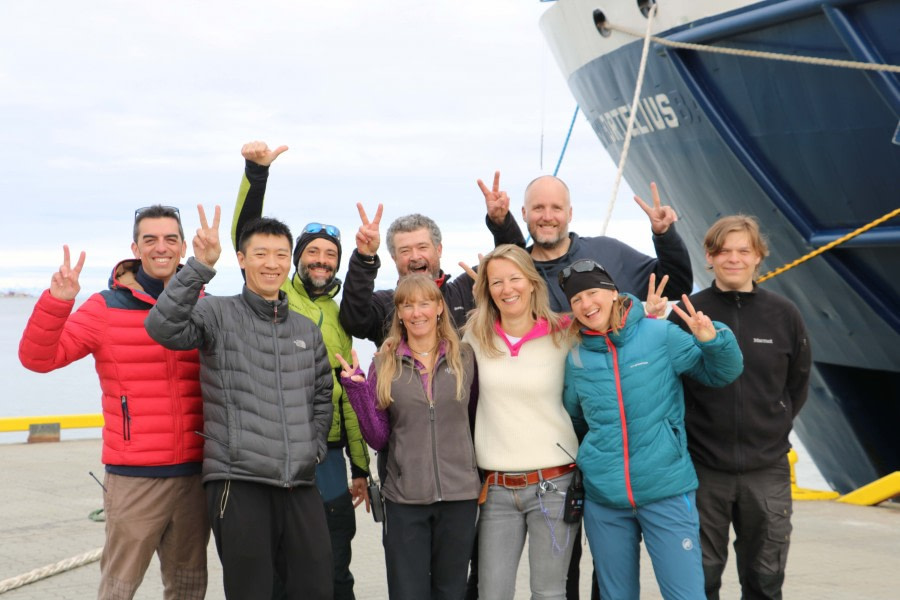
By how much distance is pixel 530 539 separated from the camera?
4078mm

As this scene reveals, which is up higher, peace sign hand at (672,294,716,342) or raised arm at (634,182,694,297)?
raised arm at (634,182,694,297)

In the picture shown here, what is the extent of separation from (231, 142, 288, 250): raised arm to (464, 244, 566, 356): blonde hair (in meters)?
1.07

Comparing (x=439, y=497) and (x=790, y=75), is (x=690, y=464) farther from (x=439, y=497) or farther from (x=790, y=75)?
(x=790, y=75)

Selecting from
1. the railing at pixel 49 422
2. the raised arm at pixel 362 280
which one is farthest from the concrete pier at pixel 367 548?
the railing at pixel 49 422

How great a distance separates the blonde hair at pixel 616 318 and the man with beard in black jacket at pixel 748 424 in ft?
1.49

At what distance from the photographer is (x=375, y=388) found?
4078 millimetres

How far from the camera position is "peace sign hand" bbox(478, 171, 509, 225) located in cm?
489

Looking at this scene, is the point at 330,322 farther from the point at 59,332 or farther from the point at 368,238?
the point at 59,332

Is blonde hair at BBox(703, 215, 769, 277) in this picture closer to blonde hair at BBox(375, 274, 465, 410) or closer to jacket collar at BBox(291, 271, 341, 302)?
blonde hair at BBox(375, 274, 465, 410)

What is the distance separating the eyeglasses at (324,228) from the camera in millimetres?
4531

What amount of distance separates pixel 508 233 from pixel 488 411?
1116 millimetres

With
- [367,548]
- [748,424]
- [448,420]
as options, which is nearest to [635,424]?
[748,424]

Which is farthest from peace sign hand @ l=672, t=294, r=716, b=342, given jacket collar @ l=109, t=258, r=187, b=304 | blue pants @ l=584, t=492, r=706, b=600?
jacket collar @ l=109, t=258, r=187, b=304

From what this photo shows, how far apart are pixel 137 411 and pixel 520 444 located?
4.84 ft
